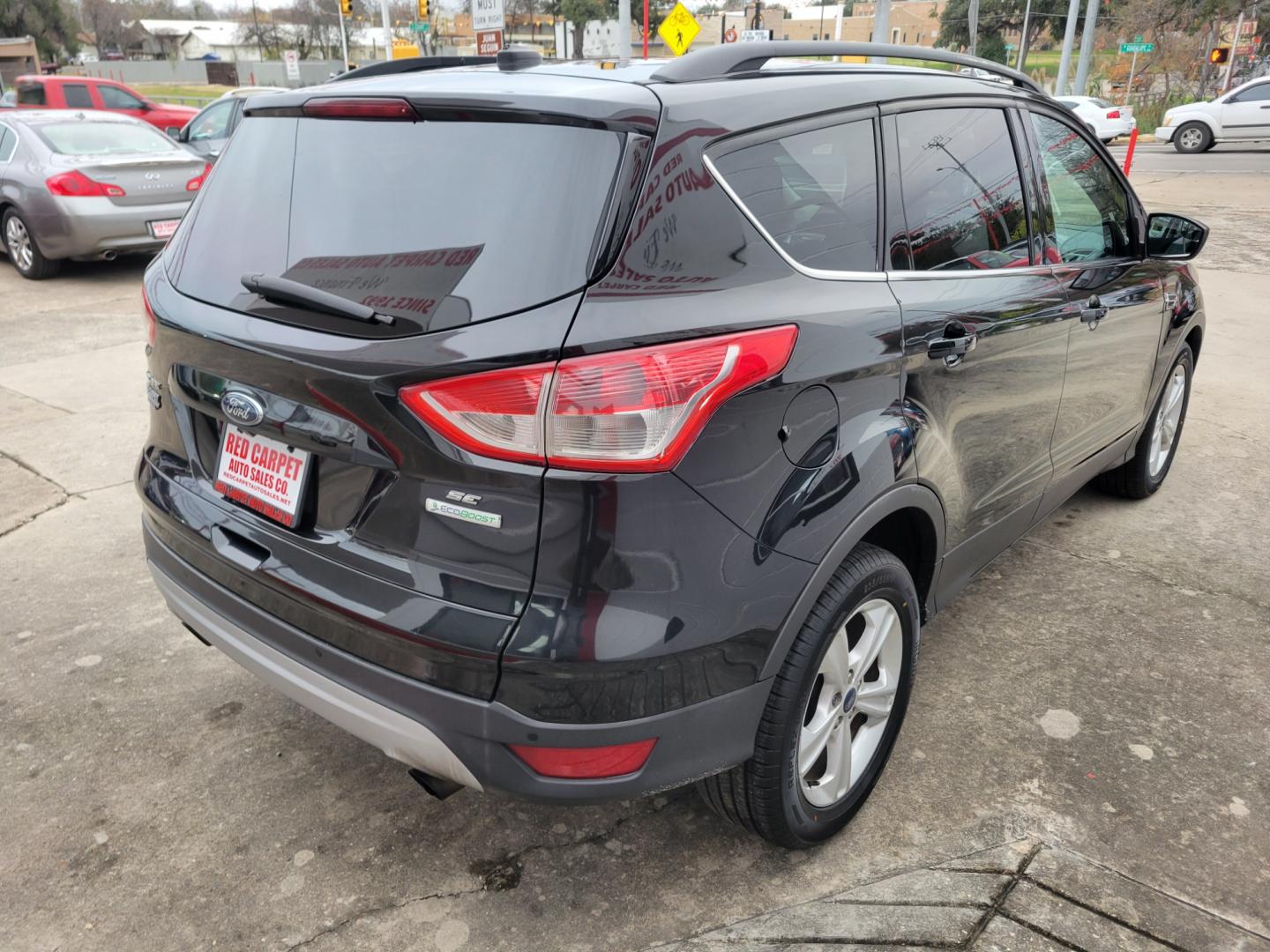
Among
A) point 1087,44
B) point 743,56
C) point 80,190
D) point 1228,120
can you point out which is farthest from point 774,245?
point 1087,44

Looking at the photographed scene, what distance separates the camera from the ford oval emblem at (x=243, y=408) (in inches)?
81.6

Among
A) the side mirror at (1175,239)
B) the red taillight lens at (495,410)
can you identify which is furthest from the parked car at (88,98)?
the red taillight lens at (495,410)

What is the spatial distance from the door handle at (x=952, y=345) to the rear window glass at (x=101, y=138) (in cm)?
953

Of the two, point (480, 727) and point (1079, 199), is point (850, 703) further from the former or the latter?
point (1079, 199)

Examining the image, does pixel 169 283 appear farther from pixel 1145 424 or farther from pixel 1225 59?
pixel 1225 59

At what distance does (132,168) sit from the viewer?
9156 millimetres

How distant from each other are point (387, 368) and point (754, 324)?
69 centimetres

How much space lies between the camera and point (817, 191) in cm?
219

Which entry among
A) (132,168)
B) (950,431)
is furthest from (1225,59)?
(950,431)

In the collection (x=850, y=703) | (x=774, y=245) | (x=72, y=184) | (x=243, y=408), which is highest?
(x=774, y=245)

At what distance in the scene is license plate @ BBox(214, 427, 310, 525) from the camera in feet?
6.73

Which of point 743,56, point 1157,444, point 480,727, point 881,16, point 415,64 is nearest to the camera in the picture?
point 480,727

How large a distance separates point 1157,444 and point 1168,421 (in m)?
0.15

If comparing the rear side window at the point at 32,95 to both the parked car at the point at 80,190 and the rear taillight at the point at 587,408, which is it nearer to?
the parked car at the point at 80,190
